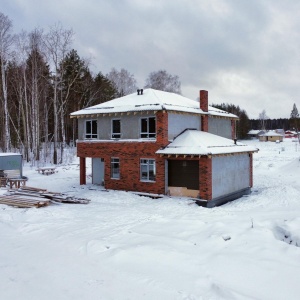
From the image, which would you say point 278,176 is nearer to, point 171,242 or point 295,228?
point 295,228

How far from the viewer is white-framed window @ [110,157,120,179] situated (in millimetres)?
21641

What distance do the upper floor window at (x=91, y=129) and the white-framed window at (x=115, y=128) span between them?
1670 millimetres

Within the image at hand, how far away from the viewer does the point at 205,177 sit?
1800 centimetres

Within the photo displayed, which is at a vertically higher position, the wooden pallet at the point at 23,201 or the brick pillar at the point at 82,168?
the brick pillar at the point at 82,168

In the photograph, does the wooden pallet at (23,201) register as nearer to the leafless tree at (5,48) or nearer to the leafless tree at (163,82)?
the leafless tree at (5,48)

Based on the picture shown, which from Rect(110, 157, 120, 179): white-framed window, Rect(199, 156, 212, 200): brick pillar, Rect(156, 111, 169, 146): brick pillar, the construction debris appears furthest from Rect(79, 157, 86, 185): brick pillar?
Rect(199, 156, 212, 200): brick pillar

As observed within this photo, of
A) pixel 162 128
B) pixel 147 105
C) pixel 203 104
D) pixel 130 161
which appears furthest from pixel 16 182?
pixel 203 104

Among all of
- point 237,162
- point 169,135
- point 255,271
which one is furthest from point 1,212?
point 237,162

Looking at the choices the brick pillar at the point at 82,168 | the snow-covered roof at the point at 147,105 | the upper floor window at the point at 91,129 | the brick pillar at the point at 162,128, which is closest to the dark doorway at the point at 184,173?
the brick pillar at the point at 162,128

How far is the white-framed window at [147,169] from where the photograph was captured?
20.1 metres

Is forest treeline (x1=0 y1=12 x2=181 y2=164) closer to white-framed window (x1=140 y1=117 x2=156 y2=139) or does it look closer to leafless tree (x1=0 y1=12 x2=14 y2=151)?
leafless tree (x1=0 y1=12 x2=14 y2=151)

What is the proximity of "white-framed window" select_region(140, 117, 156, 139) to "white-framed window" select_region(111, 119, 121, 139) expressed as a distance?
1856 mm

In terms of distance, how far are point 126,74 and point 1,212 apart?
4437cm

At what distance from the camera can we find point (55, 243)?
10750 mm
